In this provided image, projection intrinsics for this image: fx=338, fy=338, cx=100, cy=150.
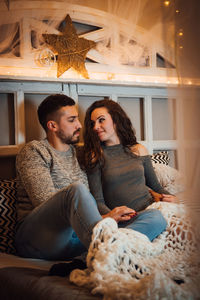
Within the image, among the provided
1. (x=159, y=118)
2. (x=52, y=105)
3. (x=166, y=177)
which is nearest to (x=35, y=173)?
(x=52, y=105)

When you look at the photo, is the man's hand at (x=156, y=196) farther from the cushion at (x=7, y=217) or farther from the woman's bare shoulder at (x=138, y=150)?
the cushion at (x=7, y=217)

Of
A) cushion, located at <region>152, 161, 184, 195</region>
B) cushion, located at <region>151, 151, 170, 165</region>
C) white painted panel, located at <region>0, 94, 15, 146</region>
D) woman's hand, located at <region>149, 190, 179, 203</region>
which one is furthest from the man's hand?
white painted panel, located at <region>0, 94, 15, 146</region>

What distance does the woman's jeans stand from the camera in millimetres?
1157

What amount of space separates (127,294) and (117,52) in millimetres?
1907

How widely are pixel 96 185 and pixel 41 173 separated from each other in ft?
1.16

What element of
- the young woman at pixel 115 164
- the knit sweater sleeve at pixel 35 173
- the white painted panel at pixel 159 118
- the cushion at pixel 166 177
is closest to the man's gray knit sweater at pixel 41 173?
the knit sweater sleeve at pixel 35 173

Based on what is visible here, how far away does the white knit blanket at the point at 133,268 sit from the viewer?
0.79m

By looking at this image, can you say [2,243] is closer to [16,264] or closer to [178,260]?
[16,264]

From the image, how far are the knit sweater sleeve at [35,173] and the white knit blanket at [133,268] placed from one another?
0.51m

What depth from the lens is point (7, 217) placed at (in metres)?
1.56

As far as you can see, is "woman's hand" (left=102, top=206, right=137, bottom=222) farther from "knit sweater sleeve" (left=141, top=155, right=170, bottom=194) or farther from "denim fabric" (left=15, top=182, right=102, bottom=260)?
"knit sweater sleeve" (left=141, top=155, right=170, bottom=194)

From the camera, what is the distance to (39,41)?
7.08 ft

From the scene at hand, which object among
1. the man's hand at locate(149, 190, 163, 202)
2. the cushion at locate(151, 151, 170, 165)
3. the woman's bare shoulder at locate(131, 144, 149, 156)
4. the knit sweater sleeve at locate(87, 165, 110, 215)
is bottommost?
the man's hand at locate(149, 190, 163, 202)

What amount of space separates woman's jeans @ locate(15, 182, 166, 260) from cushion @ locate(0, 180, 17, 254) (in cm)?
5
